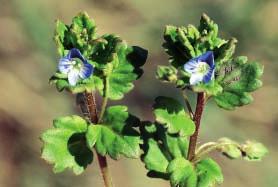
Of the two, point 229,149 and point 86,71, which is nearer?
point 86,71

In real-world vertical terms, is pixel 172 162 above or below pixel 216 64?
below

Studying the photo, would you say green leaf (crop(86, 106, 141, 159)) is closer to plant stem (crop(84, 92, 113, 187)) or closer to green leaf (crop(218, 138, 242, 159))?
plant stem (crop(84, 92, 113, 187))

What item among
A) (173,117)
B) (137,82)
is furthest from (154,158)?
(137,82)

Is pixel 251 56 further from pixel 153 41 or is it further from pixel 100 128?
pixel 100 128

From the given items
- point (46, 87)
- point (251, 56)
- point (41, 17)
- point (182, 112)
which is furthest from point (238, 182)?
point (182, 112)

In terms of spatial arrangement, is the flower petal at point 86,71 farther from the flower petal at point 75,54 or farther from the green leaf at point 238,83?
the green leaf at point 238,83

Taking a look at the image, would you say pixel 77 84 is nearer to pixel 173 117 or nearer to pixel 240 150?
pixel 173 117
